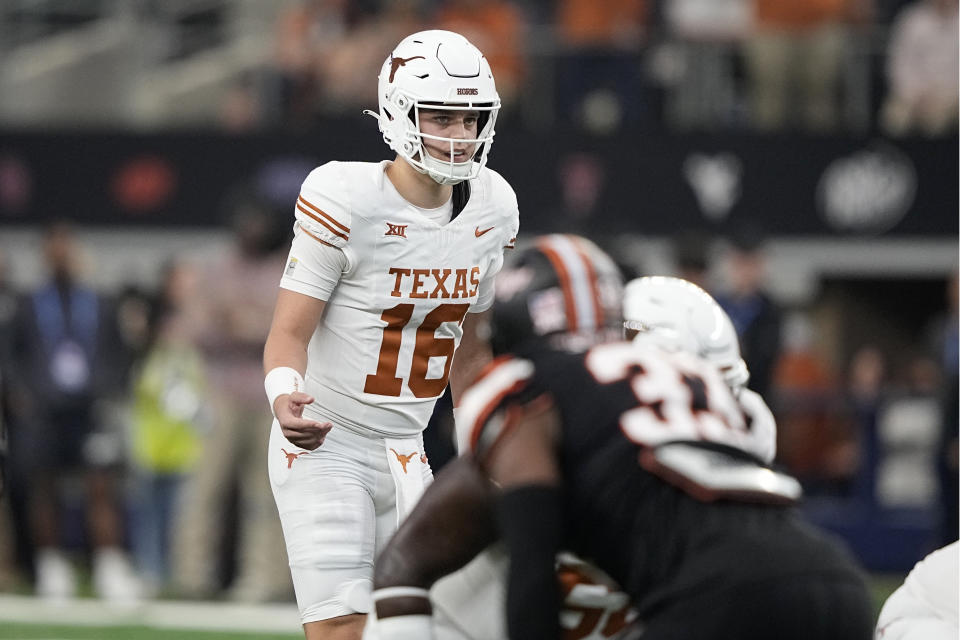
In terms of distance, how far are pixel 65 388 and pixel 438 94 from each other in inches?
205

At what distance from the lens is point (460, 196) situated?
4.80m

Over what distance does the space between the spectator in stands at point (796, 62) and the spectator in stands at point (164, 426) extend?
4300mm

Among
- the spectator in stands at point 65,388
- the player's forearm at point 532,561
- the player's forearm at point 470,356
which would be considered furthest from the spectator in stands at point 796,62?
the player's forearm at point 532,561

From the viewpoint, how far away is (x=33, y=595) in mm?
9227

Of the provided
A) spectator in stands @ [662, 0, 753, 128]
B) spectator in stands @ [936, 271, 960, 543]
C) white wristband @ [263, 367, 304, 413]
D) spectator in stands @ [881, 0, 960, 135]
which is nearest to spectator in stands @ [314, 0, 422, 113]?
spectator in stands @ [662, 0, 753, 128]

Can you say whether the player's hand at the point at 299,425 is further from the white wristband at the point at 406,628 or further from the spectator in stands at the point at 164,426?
the spectator in stands at the point at 164,426

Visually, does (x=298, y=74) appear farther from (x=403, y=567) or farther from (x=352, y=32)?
(x=403, y=567)

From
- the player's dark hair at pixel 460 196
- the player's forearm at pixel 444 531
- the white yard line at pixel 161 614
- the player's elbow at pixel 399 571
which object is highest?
the player's dark hair at pixel 460 196

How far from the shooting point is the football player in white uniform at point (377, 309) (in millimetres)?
4500

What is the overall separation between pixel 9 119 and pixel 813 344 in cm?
660

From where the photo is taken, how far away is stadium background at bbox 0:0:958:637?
11.4m

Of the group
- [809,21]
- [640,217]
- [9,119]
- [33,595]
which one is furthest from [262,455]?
[9,119]

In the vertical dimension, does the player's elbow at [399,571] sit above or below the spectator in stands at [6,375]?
above

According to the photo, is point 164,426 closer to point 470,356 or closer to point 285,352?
point 470,356
